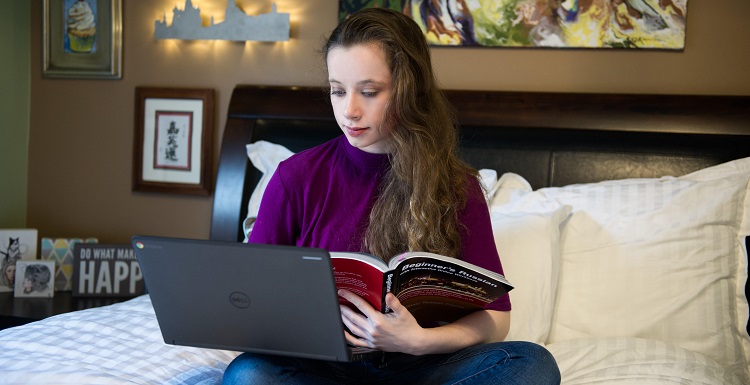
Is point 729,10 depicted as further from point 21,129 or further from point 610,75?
point 21,129

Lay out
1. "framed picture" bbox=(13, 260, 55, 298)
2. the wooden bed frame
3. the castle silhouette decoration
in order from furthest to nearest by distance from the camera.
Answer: the castle silhouette decoration → "framed picture" bbox=(13, 260, 55, 298) → the wooden bed frame

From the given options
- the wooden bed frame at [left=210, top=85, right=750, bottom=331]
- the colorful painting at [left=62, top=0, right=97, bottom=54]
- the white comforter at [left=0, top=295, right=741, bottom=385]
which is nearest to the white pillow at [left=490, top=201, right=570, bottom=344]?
the white comforter at [left=0, top=295, right=741, bottom=385]

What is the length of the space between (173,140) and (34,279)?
2.26ft

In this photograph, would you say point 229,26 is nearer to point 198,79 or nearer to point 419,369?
point 198,79

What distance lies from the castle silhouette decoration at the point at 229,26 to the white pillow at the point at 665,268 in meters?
1.28

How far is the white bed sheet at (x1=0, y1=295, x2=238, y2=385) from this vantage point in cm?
156

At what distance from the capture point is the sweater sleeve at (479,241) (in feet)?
5.39

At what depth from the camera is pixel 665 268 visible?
212 cm

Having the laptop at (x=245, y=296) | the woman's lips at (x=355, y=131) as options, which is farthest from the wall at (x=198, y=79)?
the laptop at (x=245, y=296)


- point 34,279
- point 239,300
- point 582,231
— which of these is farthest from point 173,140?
point 239,300

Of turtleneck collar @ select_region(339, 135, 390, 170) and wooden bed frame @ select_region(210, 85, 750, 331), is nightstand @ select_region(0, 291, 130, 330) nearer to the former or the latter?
wooden bed frame @ select_region(210, 85, 750, 331)

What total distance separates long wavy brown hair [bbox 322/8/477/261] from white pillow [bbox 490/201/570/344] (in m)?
0.53

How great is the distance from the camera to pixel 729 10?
2.48 metres

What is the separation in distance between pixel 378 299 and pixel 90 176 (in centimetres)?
214
